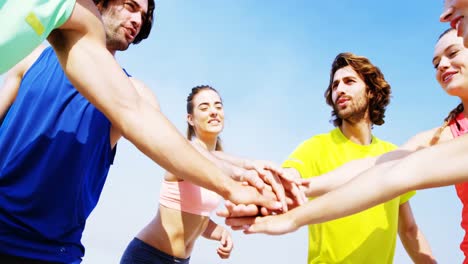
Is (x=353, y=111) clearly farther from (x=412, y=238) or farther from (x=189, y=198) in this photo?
(x=189, y=198)

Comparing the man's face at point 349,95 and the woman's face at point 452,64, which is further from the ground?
the man's face at point 349,95

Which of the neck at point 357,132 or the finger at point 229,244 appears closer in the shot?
the neck at point 357,132

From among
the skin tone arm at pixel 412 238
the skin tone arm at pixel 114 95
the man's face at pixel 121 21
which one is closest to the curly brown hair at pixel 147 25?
the man's face at pixel 121 21

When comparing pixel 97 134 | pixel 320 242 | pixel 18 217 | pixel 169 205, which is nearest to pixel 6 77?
pixel 97 134

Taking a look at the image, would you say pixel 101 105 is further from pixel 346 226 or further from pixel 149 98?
pixel 346 226

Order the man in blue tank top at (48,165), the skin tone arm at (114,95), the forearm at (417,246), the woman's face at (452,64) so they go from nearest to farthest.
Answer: the skin tone arm at (114,95), the man in blue tank top at (48,165), the woman's face at (452,64), the forearm at (417,246)

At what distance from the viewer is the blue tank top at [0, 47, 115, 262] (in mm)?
2486

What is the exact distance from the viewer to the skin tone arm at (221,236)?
5047 millimetres

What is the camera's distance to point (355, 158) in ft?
14.1

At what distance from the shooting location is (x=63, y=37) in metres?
2.36

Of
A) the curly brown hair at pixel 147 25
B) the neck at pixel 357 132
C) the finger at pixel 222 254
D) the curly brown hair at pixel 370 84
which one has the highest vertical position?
the curly brown hair at pixel 147 25

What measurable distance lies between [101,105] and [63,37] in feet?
1.29

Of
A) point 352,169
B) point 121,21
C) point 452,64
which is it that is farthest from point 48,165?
point 452,64

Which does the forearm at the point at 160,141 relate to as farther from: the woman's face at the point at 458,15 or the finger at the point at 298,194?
the woman's face at the point at 458,15
